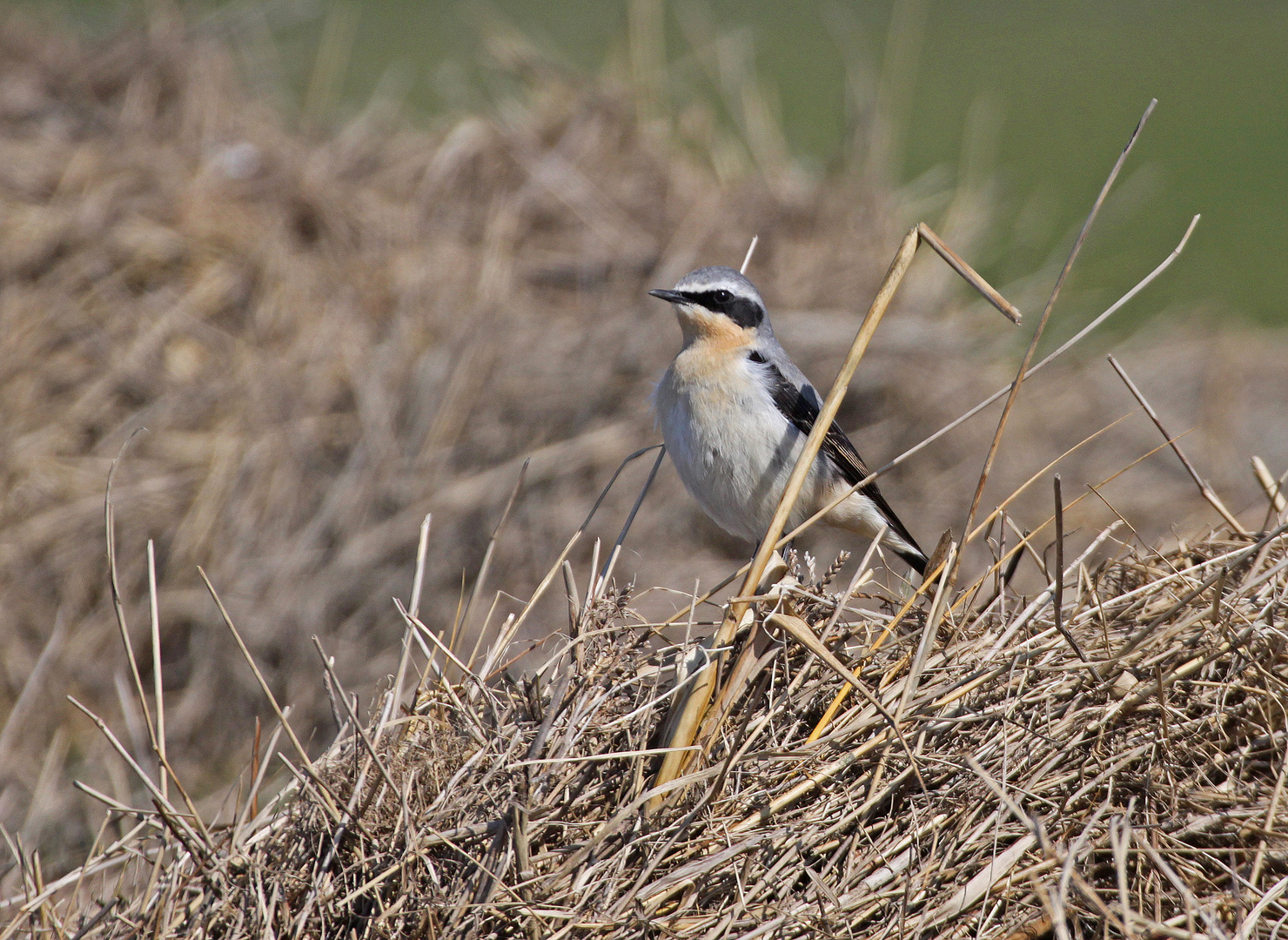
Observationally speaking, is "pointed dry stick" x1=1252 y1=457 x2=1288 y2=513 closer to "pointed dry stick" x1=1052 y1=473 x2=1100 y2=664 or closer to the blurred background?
"pointed dry stick" x1=1052 y1=473 x2=1100 y2=664

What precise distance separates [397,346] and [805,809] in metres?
5.61

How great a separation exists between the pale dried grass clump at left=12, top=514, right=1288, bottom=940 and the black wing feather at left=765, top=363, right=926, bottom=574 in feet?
5.83

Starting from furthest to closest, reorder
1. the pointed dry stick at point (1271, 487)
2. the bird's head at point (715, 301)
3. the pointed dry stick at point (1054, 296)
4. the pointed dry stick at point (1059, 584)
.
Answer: the bird's head at point (715, 301)
the pointed dry stick at point (1271, 487)
the pointed dry stick at point (1059, 584)
the pointed dry stick at point (1054, 296)

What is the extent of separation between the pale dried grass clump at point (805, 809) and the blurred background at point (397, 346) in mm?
2500

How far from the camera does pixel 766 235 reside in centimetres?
887

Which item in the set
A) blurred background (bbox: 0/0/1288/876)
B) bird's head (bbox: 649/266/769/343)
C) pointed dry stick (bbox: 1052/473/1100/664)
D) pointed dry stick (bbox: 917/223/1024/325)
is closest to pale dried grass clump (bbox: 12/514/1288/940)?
pointed dry stick (bbox: 1052/473/1100/664)

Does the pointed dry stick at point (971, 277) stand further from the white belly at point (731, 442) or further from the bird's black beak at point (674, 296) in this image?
the bird's black beak at point (674, 296)

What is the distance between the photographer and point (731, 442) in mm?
4246

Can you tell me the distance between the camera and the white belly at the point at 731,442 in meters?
4.27

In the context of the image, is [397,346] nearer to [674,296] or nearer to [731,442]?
[674,296]

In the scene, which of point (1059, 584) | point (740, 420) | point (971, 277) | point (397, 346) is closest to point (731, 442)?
point (740, 420)

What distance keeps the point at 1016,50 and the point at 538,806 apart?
28106 millimetres

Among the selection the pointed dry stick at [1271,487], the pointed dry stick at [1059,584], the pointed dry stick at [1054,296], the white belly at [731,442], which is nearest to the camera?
the pointed dry stick at [1054,296]

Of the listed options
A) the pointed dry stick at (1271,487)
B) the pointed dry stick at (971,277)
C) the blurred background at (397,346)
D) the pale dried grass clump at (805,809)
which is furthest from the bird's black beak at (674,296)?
the blurred background at (397,346)
